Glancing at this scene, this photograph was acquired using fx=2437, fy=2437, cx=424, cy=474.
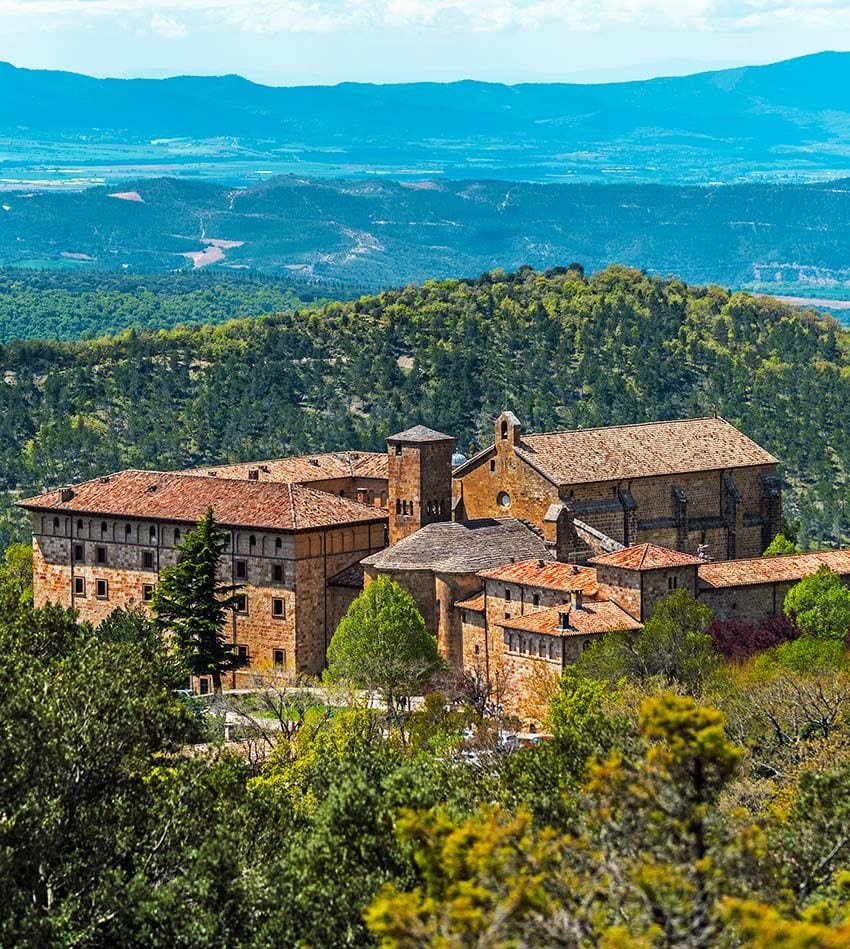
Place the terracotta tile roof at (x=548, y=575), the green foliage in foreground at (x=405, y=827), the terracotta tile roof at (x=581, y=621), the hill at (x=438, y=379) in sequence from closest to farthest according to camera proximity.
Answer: the green foliage in foreground at (x=405, y=827) → the terracotta tile roof at (x=581, y=621) → the terracotta tile roof at (x=548, y=575) → the hill at (x=438, y=379)

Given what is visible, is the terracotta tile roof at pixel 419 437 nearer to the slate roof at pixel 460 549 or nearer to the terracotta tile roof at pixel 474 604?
the slate roof at pixel 460 549

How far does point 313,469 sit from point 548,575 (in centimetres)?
2124

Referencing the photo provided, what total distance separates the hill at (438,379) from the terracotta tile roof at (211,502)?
186ft

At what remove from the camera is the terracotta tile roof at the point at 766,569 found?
8462 centimetres

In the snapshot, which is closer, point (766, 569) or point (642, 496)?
point (766, 569)

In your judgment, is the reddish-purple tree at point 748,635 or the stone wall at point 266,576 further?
the stone wall at point 266,576

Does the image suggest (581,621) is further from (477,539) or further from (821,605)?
(821,605)

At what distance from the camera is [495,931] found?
28297 mm

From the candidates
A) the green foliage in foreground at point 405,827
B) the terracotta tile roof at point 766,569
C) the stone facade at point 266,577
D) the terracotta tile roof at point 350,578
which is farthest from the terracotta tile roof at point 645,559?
the green foliage in foreground at point 405,827

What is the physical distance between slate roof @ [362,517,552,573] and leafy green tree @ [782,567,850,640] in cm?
901

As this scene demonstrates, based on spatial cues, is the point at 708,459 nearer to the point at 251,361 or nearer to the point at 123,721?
the point at 123,721

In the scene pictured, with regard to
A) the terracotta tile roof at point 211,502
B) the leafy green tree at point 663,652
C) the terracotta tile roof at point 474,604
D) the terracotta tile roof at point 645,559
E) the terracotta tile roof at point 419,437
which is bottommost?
the leafy green tree at point 663,652

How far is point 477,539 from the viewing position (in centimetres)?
8694

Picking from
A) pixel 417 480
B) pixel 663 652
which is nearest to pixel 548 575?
pixel 663 652
